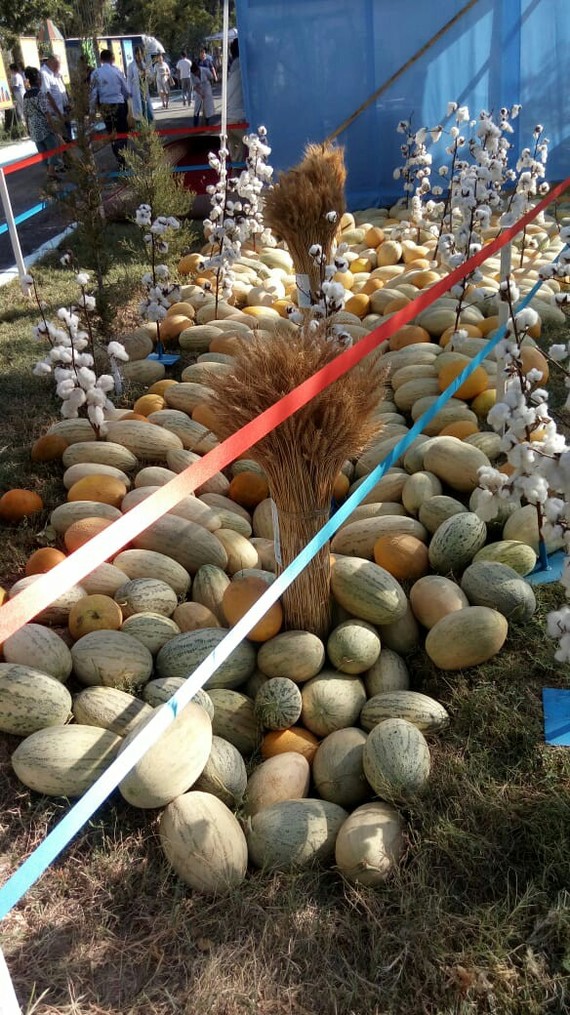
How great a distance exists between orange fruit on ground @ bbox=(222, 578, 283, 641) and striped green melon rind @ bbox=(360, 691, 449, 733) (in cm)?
48

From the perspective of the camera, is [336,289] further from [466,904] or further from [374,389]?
[466,904]

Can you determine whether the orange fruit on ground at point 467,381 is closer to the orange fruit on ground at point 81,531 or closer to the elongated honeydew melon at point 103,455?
the elongated honeydew melon at point 103,455

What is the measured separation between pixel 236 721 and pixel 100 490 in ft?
4.84

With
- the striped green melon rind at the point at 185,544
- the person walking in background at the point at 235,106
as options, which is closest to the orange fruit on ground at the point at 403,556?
the striped green melon rind at the point at 185,544

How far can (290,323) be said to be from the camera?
555 cm

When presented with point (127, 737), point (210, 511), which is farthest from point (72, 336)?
point (127, 737)

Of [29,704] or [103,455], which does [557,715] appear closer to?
[29,704]

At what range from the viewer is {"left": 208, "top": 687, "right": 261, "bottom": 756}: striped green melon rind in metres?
2.77

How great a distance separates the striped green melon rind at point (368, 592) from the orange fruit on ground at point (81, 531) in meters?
1.04

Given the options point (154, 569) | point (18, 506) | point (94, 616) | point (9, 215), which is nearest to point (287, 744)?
point (94, 616)

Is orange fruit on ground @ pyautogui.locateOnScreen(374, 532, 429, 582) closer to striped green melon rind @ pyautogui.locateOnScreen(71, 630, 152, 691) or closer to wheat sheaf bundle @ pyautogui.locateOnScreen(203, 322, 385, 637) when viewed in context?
Result: wheat sheaf bundle @ pyautogui.locateOnScreen(203, 322, 385, 637)

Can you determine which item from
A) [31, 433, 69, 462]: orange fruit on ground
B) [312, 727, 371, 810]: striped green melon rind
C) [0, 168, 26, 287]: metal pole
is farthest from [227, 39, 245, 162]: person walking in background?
[312, 727, 371, 810]: striped green melon rind

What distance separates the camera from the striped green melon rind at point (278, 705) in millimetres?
2764

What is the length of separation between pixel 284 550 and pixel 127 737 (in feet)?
2.94
